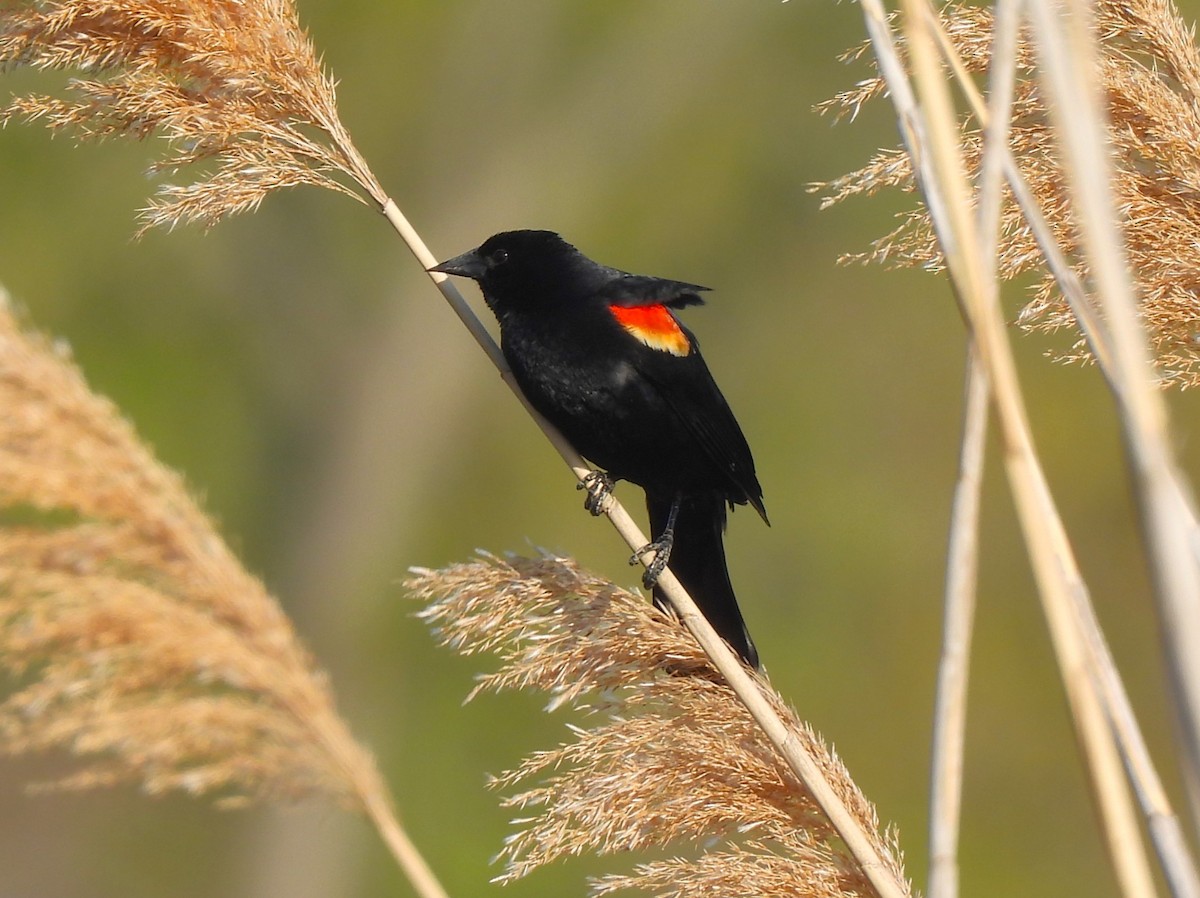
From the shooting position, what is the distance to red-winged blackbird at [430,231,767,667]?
2.40 metres

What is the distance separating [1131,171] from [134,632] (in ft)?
3.92

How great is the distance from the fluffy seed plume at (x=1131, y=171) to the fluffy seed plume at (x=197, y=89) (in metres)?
0.65

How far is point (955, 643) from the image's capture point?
35.4 inches

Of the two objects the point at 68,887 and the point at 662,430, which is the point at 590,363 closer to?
the point at 662,430

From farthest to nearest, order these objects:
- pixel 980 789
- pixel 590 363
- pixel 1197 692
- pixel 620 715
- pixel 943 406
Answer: pixel 943 406 < pixel 980 789 < pixel 590 363 < pixel 620 715 < pixel 1197 692

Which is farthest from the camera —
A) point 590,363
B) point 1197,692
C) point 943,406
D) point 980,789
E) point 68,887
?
point 68,887

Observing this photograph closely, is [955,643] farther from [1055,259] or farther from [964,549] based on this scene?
[1055,259]

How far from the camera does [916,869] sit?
7.43 metres

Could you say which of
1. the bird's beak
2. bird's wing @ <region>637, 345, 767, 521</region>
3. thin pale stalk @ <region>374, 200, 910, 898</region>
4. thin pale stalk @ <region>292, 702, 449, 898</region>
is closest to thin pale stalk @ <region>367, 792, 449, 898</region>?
thin pale stalk @ <region>292, 702, 449, 898</region>

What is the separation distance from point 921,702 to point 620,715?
6.72 metres

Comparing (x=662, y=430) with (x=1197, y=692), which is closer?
(x=1197, y=692)

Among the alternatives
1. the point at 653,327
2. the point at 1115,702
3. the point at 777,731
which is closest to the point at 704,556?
the point at 653,327

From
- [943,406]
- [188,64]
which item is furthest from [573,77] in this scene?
[188,64]


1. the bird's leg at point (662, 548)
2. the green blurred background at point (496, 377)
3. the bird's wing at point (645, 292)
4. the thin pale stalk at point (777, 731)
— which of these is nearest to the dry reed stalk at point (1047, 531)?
the thin pale stalk at point (777, 731)
